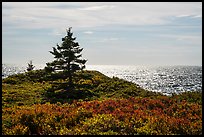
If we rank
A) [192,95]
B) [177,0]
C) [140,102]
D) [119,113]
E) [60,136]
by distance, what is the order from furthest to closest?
1. [192,95]
2. [140,102]
3. [119,113]
4. [60,136]
5. [177,0]

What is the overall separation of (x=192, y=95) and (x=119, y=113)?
34.8 feet

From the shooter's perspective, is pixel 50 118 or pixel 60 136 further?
pixel 50 118

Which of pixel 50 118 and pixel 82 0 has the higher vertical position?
pixel 82 0

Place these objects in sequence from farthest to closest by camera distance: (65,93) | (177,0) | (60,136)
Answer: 1. (65,93)
2. (60,136)
3. (177,0)

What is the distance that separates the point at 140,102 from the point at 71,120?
713cm

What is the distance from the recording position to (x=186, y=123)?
13.4 m

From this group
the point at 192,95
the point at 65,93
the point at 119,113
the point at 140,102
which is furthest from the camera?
the point at 65,93

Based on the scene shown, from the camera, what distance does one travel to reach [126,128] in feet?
42.5

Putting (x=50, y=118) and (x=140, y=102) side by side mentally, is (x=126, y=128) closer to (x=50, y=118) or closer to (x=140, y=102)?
(x=50, y=118)

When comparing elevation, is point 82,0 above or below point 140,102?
above

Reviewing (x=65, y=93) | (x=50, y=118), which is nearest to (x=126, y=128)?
(x=50, y=118)

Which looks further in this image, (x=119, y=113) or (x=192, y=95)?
(x=192, y=95)

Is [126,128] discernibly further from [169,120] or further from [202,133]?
[202,133]

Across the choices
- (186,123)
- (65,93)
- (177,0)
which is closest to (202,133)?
(186,123)
